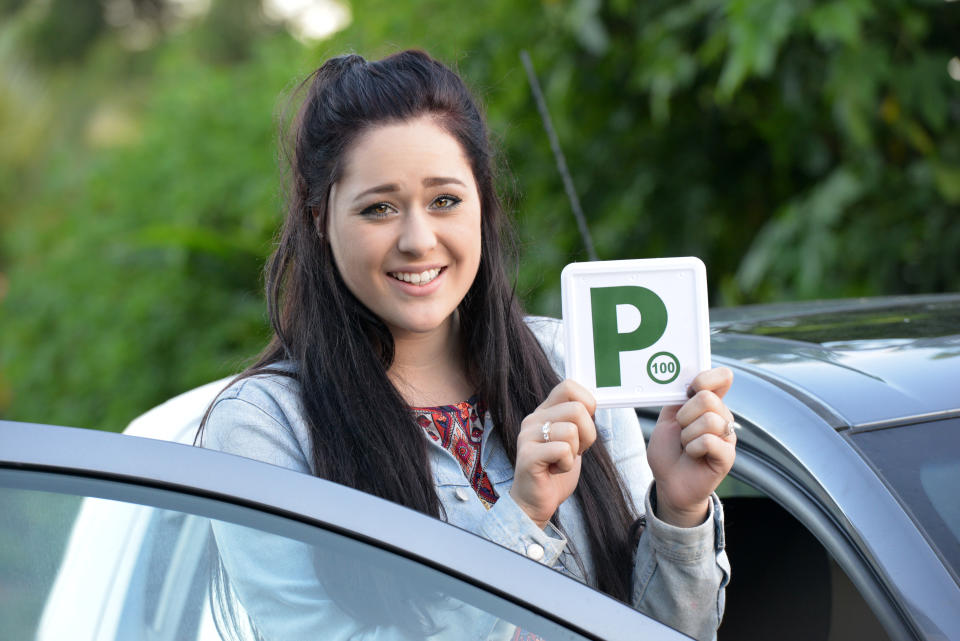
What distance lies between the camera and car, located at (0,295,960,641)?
3.95ft

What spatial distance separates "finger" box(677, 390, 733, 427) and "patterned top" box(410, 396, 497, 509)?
0.39 meters

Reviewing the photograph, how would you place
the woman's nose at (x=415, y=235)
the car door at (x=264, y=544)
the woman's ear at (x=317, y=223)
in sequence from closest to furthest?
1. the car door at (x=264, y=544)
2. the woman's nose at (x=415, y=235)
3. the woman's ear at (x=317, y=223)

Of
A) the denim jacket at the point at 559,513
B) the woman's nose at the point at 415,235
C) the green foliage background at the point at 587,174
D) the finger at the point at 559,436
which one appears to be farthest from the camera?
the green foliage background at the point at 587,174

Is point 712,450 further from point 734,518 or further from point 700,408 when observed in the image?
point 734,518

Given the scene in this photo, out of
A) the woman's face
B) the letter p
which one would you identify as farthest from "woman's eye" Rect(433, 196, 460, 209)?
the letter p

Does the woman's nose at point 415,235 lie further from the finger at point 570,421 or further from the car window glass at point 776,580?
the car window glass at point 776,580

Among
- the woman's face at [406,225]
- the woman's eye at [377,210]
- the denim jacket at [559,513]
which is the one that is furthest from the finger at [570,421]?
the woman's eye at [377,210]

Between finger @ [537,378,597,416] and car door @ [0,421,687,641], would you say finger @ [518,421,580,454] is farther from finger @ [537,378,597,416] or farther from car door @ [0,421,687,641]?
car door @ [0,421,687,641]

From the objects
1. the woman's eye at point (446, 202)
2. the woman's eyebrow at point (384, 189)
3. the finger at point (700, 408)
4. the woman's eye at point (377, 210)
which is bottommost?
the finger at point (700, 408)

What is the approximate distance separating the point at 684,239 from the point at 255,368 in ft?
11.6

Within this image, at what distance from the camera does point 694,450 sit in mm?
1438

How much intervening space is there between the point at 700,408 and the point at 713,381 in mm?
41

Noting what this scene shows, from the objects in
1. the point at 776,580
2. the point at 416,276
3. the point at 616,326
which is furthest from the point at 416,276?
the point at 776,580

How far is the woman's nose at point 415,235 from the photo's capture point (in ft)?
5.34
